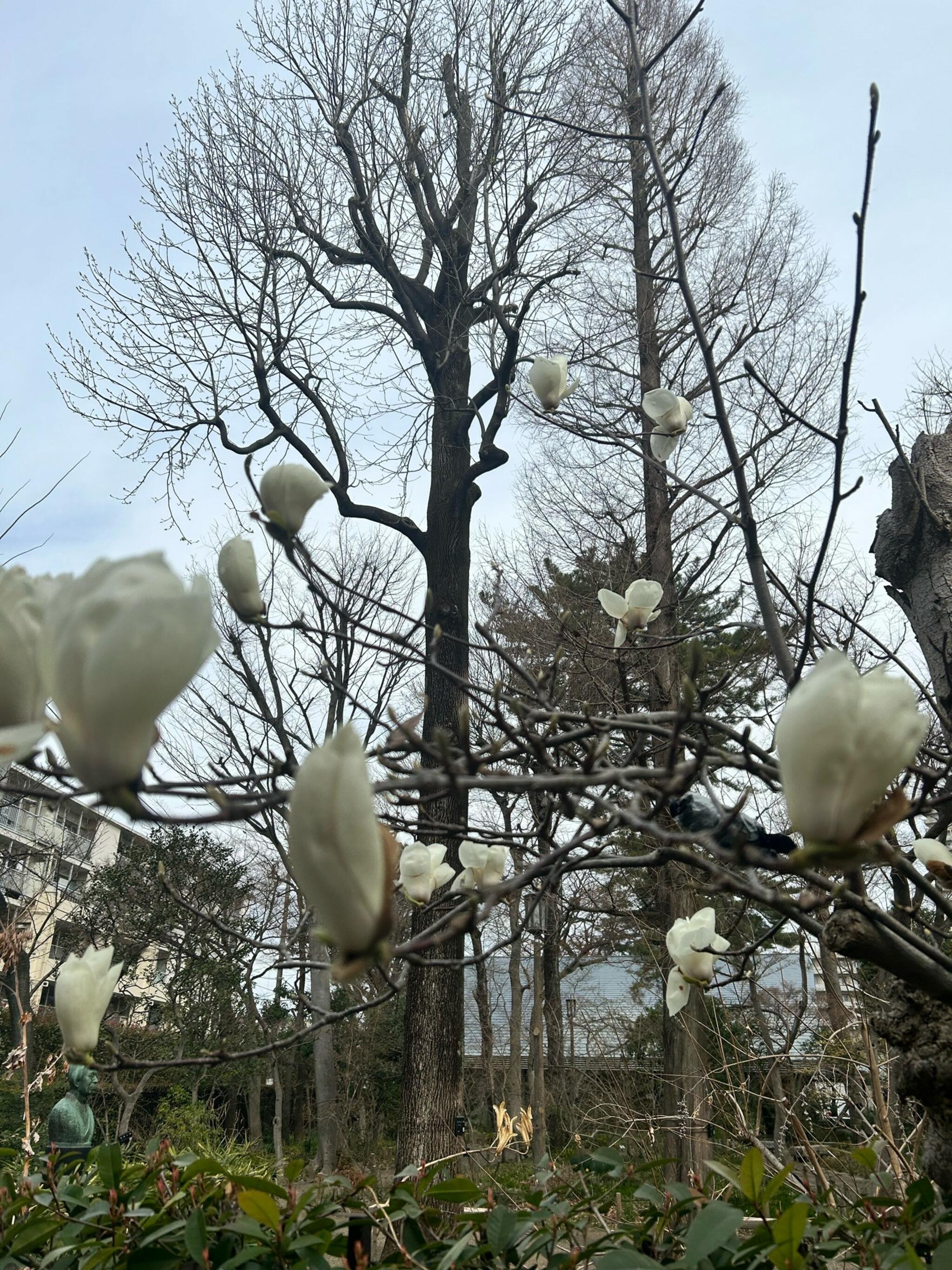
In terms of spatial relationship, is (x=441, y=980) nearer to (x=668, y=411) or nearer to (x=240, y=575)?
(x=668, y=411)

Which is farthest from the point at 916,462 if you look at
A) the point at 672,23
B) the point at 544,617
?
the point at 672,23

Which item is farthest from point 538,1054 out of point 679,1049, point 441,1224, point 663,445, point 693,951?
point 693,951

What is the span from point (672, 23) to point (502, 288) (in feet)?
11.3

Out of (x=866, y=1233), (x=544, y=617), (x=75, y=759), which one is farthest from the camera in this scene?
(x=544, y=617)

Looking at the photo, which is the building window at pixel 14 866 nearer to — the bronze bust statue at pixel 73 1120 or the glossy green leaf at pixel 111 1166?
the bronze bust statue at pixel 73 1120

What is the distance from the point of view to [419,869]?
1401mm

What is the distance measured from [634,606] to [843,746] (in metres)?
1.43

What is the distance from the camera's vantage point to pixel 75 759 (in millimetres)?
502

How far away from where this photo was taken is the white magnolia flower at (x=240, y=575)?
41.9 inches

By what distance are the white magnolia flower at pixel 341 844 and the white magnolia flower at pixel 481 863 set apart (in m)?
1.06

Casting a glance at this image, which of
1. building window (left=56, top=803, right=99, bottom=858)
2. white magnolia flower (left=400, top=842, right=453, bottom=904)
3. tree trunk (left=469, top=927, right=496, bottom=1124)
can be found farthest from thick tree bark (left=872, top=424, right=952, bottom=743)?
building window (left=56, top=803, right=99, bottom=858)

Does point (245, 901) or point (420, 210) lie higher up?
point (420, 210)

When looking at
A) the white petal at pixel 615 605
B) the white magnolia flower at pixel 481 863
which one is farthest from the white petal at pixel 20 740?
the white petal at pixel 615 605

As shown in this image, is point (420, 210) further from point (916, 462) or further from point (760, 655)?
point (916, 462)
